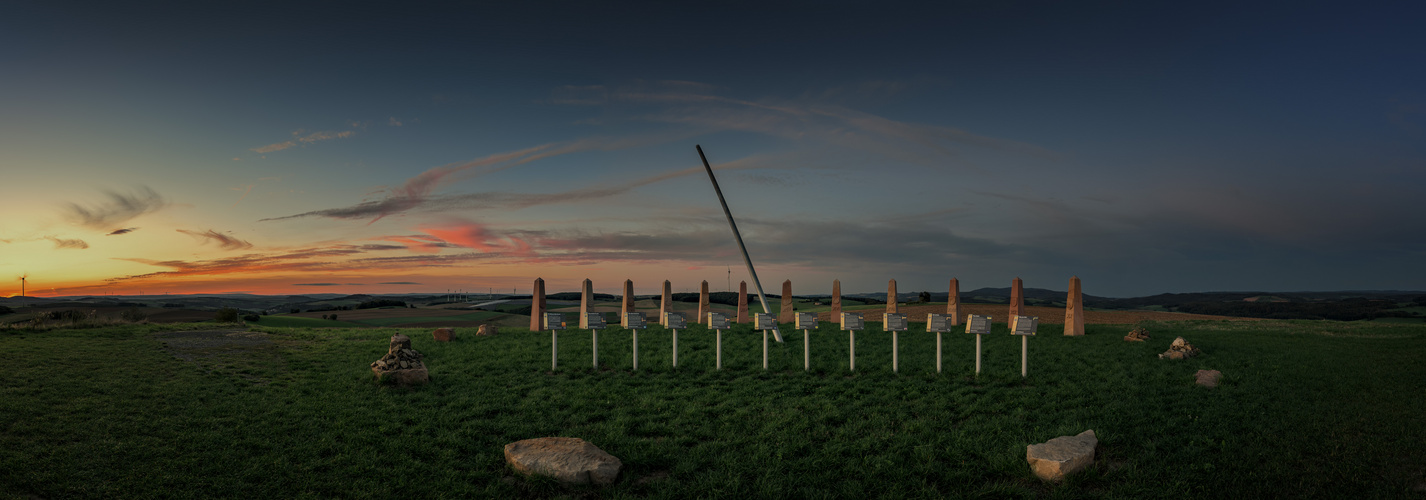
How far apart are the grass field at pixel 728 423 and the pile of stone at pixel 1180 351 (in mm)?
493

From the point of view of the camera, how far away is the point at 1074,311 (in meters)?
25.2

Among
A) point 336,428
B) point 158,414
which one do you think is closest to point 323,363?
point 158,414

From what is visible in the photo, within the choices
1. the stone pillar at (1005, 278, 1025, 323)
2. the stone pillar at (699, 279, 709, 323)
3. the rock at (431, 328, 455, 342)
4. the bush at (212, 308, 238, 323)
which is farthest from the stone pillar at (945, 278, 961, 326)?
the bush at (212, 308, 238, 323)

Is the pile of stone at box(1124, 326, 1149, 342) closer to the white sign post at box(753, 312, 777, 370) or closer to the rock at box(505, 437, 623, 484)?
the white sign post at box(753, 312, 777, 370)

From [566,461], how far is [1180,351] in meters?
19.0

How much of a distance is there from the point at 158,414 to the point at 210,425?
5.05 ft

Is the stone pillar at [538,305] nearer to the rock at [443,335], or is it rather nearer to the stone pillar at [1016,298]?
the rock at [443,335]

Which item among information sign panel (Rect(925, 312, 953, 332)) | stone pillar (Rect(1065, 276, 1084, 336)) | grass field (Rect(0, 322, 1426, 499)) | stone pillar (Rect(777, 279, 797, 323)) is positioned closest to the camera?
grass field (Rect(0, 322, 1426, 499))

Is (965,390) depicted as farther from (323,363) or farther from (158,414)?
(323,363)

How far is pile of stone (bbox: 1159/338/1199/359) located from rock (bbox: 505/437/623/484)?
58.7 ft

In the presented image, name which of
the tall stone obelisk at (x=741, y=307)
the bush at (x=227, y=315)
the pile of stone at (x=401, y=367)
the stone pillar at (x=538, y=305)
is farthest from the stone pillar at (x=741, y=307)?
the bush at (x=227, y=315)

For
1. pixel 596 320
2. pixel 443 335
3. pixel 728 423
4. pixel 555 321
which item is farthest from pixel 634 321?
pixel 443 335

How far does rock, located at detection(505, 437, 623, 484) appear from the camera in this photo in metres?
8.59

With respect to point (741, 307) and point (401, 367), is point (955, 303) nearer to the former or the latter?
point (741, 307)
